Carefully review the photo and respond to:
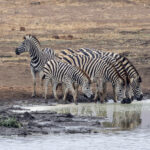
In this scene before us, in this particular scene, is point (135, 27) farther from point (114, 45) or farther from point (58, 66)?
point (58, 66)

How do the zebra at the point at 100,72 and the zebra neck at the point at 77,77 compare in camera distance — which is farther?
the zebra at the point at 100,72

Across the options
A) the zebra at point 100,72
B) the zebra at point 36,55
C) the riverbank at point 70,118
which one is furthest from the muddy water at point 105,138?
the zebra at point 36,55

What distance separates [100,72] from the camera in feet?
59.9

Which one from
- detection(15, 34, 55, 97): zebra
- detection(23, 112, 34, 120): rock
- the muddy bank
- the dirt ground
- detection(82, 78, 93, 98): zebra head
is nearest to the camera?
the muddy bank

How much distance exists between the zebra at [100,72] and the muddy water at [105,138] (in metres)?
2.06

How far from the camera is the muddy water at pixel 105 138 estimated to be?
39.8 feet

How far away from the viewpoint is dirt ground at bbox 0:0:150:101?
22211 millimetres

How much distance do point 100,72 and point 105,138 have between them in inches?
221

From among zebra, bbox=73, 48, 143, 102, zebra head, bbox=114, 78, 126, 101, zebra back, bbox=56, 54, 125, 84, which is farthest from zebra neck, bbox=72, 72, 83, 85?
zebra, bbox=73, 48, 143, 102

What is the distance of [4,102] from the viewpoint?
17.4 metres

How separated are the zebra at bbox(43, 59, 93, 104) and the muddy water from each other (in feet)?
5.30

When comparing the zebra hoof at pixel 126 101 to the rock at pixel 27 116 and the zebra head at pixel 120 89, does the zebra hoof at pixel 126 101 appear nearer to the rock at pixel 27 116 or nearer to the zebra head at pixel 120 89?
the zebra head at pixel 120 89

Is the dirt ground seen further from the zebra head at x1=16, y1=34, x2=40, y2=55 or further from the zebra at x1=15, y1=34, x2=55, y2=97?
the zebra head at x1=16, y1=34, x2=40, y2=55

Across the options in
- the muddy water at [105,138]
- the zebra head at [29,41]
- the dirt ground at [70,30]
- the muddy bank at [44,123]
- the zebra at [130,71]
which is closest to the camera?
the muddy water at [105,138]
